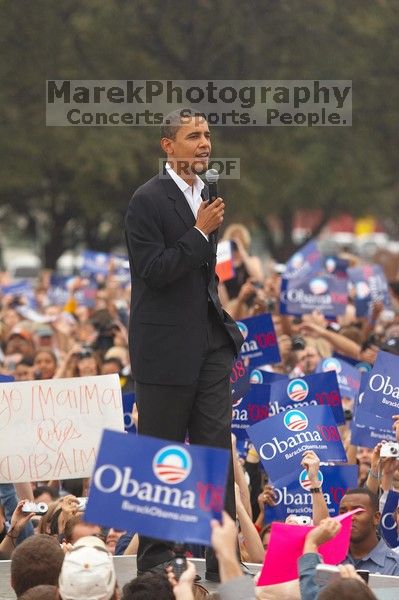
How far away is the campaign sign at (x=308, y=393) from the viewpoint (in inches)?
383

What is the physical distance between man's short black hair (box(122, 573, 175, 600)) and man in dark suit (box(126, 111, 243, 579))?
104 centimetres

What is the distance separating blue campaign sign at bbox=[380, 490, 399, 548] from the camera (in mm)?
8500

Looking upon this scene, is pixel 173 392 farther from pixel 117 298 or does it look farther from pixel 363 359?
pixel 117 298

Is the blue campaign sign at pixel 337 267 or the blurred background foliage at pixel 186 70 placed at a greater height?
the blurred background foliage at pixel 186 70

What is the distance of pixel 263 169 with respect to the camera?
1300 inches

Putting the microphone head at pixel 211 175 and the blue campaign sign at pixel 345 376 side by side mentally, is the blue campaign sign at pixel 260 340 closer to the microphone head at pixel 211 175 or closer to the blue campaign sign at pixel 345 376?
the blue campaign sign at pixel 345 376

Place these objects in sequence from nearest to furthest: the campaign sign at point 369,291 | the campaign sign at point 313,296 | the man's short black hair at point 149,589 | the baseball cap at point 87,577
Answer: the baseball cap at point 87,577, the man's short black hair at point 149,589, the campaign sign at point 313,296, the campaign sign at point 369,291

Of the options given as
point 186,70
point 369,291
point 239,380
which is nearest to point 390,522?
point 239,380

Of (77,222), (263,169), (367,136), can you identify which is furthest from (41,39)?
(77,222)

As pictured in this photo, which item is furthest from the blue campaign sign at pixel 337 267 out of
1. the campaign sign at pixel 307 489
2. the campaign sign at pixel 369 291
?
the campaign sign at pixel 307 489

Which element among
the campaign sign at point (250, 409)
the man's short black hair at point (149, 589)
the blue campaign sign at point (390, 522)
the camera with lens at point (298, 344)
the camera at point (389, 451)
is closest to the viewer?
the man's short black hair at point (149, 589)

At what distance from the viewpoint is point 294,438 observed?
8641 millimetres

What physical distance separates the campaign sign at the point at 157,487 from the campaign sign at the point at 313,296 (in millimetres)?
10342

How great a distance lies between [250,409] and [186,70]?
20.3 metres
